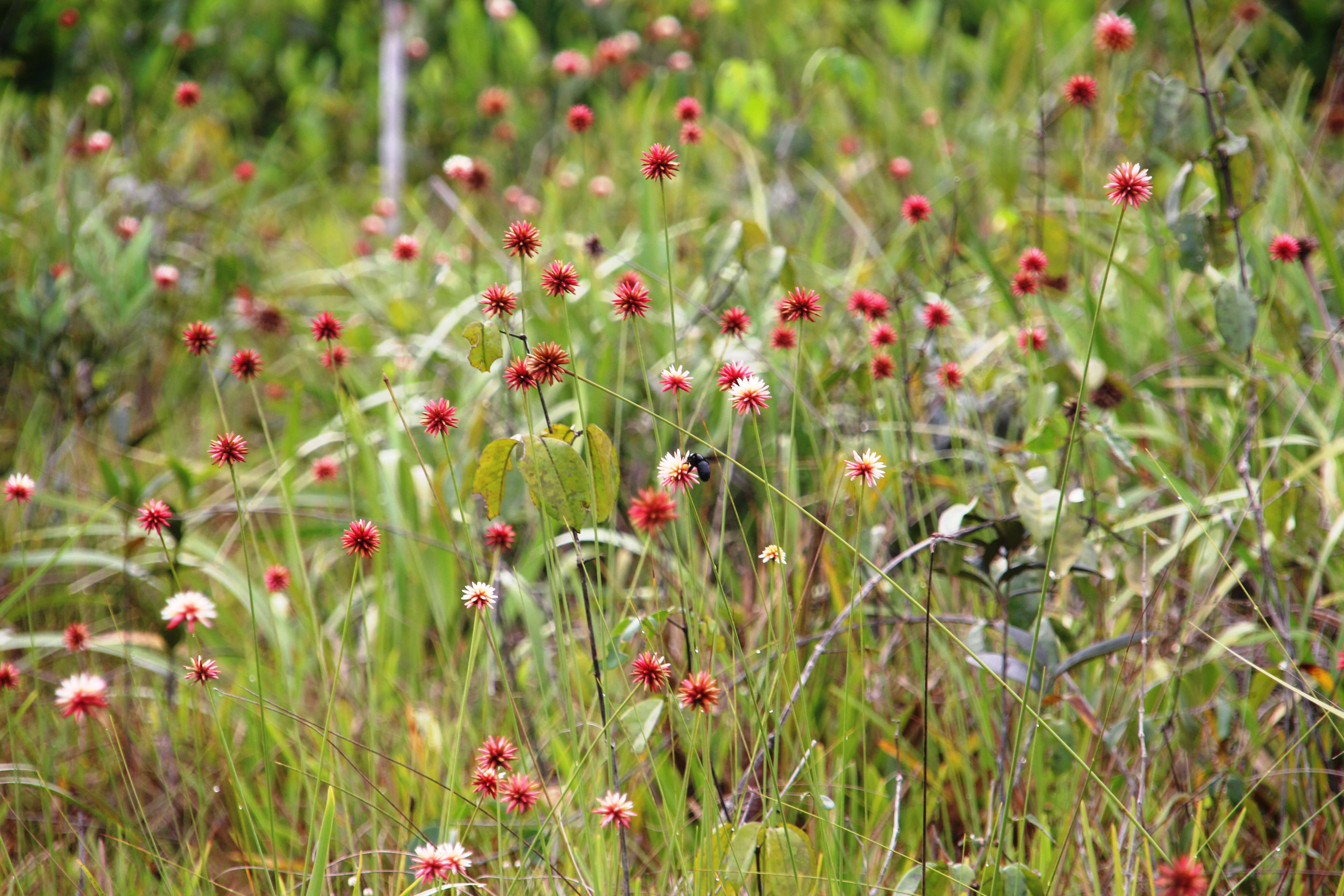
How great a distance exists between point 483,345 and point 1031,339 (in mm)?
873

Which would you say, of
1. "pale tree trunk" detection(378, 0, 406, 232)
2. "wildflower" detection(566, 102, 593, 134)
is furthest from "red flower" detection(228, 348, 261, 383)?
"pale tree trunk" detection(378, 0, 406, 232)

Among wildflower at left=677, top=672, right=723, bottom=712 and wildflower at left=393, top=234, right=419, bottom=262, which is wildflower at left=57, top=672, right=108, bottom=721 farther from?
wildflower at left=393, top=234, right=419, bottom=262

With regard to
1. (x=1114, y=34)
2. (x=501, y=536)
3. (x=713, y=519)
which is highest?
(x=1114, y=34)

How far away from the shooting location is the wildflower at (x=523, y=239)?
0.93 metres

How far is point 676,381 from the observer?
0.89 meters

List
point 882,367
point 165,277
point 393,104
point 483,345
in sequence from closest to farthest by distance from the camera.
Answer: point 483,345, point 882,367, point 165,277, point 393,104

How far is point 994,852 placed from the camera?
1096mm

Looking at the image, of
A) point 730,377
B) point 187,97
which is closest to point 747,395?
point 730,377

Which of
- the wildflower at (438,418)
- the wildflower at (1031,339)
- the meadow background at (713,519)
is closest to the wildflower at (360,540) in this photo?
the meadow background at (713,519)

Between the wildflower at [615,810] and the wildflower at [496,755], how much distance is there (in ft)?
0.34

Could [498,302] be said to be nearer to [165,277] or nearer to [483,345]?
[483,345]

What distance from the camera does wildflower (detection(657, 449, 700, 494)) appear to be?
2.83 ft

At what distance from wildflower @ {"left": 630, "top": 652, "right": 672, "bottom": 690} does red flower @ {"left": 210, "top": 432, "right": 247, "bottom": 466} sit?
0.42 meters

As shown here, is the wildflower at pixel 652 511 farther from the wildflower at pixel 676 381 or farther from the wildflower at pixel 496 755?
the wildflower at pixel 496 755
